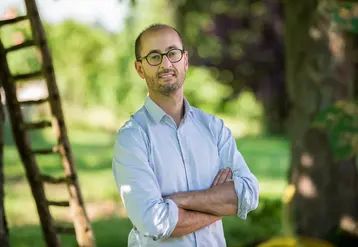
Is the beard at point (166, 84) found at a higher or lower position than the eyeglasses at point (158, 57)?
lower

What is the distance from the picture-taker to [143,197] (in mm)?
2352

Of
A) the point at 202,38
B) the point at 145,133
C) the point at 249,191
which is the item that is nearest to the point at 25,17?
the point at 145,133

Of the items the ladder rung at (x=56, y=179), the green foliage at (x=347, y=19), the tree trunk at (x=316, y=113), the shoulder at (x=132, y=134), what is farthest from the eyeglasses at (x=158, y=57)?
the tree trunk at (x=316, y=113)

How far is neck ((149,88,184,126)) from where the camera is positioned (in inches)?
98.0

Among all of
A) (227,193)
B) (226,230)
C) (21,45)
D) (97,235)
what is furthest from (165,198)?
(226,230)

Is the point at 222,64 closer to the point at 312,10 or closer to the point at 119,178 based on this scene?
the point at 312,10

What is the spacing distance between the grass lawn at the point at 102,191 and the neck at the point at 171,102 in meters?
Answer: 4.94

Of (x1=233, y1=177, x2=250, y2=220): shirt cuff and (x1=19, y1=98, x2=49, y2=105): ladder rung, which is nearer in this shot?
(x1=233, y1=177, x2=250, y2=220): shirt cuff

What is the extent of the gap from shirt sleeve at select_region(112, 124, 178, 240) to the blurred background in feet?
7.95

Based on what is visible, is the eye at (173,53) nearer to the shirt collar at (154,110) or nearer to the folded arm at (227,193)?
the shirt collar at (154,110)

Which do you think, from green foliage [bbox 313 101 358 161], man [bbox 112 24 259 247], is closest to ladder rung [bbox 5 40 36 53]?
man [bbox 112 24 259 247]

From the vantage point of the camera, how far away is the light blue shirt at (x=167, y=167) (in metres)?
2.36

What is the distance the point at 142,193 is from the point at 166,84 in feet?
1.21

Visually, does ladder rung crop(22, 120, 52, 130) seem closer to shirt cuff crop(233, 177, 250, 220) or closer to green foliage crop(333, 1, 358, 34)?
shirt cuff crop(233, 177, 250, 220)
